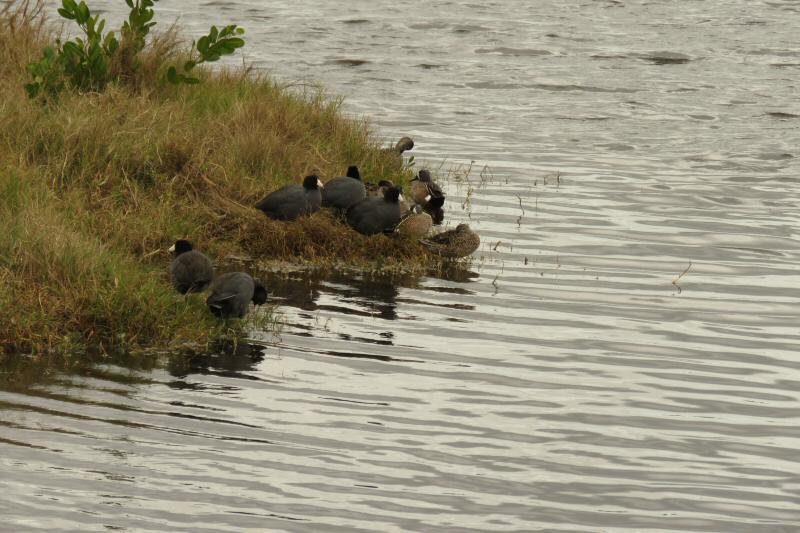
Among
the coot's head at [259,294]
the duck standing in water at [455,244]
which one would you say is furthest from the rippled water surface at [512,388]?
the coot's head at [259,294]

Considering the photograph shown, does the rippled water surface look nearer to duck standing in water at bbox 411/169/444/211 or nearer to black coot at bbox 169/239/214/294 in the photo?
duck standing in water at bbox 411/169/444/211

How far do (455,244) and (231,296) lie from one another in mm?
3478

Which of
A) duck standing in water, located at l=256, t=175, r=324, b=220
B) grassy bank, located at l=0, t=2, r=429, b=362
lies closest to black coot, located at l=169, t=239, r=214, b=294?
grassy bank, located at l=0, t=2, r=429, b=362

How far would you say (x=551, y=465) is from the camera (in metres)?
7.89

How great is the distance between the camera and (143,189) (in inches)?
495

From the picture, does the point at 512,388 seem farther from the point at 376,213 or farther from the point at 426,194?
the point at 426,194

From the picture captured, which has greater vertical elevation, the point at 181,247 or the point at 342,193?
the point at 342,193

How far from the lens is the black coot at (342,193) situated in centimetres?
1273

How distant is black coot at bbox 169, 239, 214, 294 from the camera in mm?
10273

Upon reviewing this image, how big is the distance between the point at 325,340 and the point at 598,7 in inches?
934

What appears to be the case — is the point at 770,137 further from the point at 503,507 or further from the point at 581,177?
the point at 503,507

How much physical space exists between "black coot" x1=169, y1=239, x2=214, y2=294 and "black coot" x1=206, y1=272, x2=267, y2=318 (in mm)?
170

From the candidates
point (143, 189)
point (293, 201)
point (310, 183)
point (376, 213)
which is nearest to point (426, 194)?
point (376, 213)

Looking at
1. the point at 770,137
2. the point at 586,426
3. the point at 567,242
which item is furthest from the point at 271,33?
the point at 586,426
